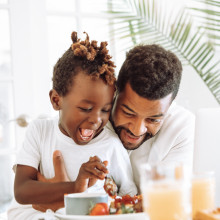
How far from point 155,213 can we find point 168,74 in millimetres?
729

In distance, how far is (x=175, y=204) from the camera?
690mm

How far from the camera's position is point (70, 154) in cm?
140

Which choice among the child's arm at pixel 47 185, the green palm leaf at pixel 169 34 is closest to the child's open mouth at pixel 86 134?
the child's arm at pixel 47 185

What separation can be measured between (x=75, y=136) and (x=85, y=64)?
0.25 meters

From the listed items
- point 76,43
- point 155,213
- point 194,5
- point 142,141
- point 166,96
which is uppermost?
point 194,5

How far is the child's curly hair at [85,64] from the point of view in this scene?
4.27 feet

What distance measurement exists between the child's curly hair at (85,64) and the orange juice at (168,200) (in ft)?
2.16


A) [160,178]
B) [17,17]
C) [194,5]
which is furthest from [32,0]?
[160,178]

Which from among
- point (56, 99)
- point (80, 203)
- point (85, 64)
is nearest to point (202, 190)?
point (80, 203)

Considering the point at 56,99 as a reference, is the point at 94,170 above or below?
below

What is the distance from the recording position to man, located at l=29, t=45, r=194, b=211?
4.36 ft

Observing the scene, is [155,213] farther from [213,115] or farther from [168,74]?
[168,74]

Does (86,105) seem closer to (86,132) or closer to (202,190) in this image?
(86,132)

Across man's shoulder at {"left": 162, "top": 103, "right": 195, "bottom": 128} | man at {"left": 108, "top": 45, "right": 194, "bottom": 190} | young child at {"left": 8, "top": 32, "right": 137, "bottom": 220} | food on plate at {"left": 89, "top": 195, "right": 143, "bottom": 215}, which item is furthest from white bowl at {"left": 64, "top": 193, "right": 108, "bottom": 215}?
man's shoulder at {"left": 162, "top": 103, "right": 195, "bottom": 128}
